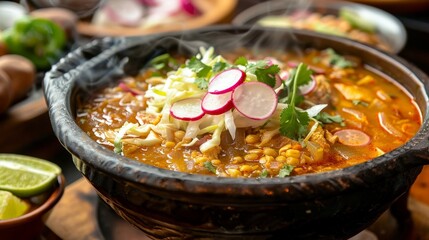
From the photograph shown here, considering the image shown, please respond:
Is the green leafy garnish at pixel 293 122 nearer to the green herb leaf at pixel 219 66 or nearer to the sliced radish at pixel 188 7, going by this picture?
the green herb leaf at pixel 219 66

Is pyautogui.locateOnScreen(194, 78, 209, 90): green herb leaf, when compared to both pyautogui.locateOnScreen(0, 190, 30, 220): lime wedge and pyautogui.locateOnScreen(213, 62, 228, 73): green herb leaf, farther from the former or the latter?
pyautogui.locateOnScreen(0, 190, 30, 220): lime wedge

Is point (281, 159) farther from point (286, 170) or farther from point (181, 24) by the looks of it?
point (181, 24)

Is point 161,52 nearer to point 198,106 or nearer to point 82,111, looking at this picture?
point 82,111

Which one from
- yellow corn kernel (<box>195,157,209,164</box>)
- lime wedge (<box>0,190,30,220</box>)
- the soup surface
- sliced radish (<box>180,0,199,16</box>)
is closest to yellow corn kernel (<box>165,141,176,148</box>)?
the soup surface

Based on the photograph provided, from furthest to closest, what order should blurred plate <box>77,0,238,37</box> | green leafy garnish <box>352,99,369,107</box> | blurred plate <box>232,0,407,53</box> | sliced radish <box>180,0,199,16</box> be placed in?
sliced radish <box>180,0,199,16</box> → blurred plate <box>77,0,238,37</box> → blurred plate <box>232,0,407,53</box> → green leafy garnish <box>352,99,369,107</box>

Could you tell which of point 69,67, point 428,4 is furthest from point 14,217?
point 428,4

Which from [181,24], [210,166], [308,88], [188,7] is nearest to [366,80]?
[308,88]
